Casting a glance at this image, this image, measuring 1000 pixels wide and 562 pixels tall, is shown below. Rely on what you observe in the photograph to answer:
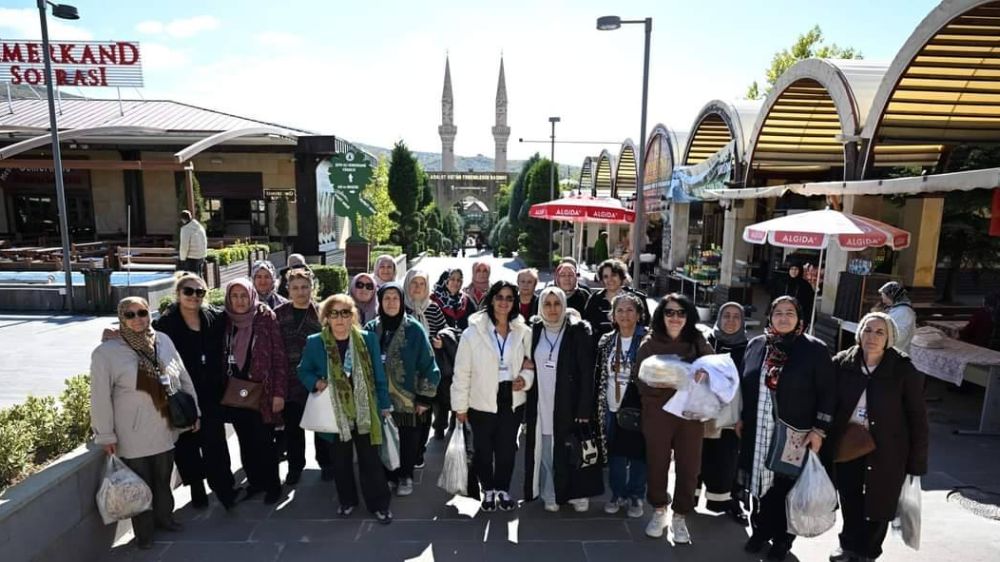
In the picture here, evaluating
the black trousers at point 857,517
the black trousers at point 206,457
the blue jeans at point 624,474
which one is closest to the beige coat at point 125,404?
the black trousers at point 206,457

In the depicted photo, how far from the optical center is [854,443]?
3312 mm

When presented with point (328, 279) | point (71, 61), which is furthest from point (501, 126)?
point (328, 279)

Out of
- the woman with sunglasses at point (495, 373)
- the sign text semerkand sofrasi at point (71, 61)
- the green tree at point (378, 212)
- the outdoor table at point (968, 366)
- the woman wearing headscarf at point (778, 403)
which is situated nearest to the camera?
the woman wearing headscarf at point (778, 403)

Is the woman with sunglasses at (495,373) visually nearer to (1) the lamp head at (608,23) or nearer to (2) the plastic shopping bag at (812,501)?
(2) the plastic shopping bag at (812,501)

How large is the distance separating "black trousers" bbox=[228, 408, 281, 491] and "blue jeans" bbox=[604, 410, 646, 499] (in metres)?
2.52

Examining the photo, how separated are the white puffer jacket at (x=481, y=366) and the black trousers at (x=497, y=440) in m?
0.08

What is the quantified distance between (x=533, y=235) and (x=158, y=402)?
24.8 meters

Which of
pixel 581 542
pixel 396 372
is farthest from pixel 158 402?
pixel 581 542

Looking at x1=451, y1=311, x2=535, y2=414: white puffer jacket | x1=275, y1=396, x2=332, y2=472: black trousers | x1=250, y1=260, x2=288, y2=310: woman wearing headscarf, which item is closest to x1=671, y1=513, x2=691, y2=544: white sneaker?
x1=451, y1=311, x2=535, y2=414: white puffer jacket

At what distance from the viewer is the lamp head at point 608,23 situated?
9555 millimetres

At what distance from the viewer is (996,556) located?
3.64 m

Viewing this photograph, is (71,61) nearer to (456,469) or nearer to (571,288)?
(571,288)

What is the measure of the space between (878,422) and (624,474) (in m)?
1.65

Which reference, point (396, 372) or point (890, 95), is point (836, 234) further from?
point (396, 372)
